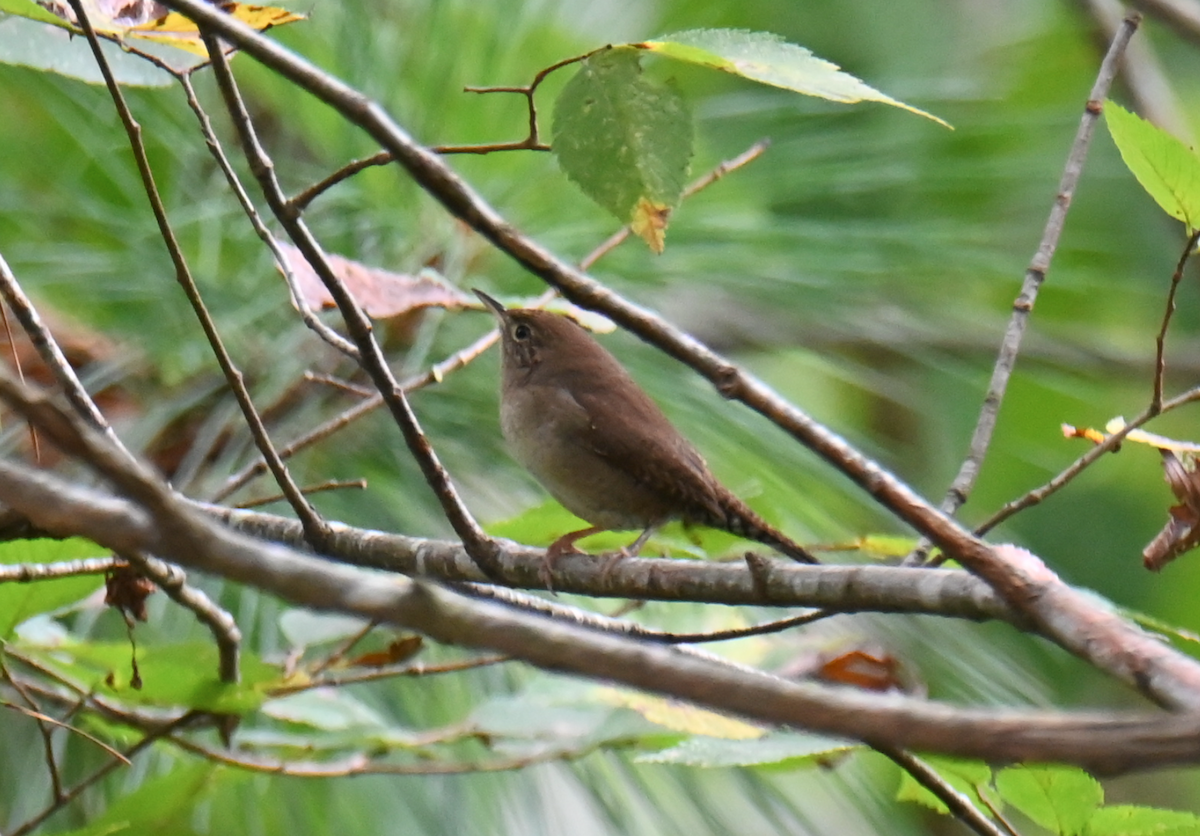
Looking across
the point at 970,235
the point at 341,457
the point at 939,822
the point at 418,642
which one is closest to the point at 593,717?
the point at 418,642

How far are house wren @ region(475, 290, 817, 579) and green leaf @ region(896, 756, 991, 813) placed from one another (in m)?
0.70

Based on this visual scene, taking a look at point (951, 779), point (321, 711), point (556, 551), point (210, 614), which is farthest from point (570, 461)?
point (951, 779)

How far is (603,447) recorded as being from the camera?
2.54m

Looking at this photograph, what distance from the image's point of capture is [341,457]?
7.85 feet

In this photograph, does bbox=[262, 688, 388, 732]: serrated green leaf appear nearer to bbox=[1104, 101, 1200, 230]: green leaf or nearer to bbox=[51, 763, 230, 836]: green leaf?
bbox=[51, 763, 230, 836]: green leaf

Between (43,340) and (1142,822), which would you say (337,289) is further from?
(1142,822)

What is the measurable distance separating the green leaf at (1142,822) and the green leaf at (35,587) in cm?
111

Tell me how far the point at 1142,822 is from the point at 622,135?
0.83 metres

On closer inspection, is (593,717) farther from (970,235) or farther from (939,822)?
(939,822)

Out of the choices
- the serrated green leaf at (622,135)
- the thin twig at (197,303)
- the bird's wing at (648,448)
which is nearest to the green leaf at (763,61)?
the serrated green leaf at (622,135)

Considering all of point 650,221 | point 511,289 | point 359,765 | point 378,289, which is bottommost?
point 359,765

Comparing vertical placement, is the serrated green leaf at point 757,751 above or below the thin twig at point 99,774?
above

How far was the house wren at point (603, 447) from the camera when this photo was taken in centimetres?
239

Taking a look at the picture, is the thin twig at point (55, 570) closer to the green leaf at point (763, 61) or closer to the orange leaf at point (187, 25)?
the orange leaf at point (187, 25)
